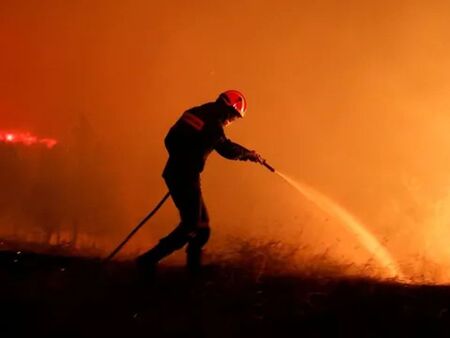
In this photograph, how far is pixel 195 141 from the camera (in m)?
6.85

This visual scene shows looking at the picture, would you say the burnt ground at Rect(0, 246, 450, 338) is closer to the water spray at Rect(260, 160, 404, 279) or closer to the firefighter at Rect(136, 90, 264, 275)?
the firefighter at Rect(136, 90, 264, 275)

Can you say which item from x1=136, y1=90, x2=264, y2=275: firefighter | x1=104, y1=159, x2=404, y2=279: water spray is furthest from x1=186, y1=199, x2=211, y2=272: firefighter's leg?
x1=104, y1=159, x2=404, y2=279: water spray

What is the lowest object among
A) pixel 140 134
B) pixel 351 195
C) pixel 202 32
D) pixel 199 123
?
pixel 199 123

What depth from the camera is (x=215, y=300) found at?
6.48m

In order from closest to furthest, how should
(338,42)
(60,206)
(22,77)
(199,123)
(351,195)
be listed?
1. (199,123)
2. (338,42)
3. (22,77)
4. (351,195)
5. (60,206)

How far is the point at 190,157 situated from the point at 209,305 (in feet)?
5.12

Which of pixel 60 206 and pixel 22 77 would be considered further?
pixel 60 206

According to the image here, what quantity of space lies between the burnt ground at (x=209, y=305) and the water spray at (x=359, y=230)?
142 centimetres

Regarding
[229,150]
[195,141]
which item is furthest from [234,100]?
[195,141]

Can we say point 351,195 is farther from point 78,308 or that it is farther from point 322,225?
point 78,308

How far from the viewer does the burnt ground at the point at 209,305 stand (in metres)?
5.82

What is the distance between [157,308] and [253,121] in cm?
1987

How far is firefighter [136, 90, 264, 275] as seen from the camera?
685 cm

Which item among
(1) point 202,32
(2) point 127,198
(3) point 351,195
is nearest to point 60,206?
(2) point 127,198
